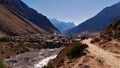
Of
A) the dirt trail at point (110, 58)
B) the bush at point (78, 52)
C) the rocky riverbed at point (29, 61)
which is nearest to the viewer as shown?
the dirt trail at point (110, 58)

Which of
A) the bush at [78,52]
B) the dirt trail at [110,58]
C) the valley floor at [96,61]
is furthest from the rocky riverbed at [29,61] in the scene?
the valley floor at [96,61]

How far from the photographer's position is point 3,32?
633 feet

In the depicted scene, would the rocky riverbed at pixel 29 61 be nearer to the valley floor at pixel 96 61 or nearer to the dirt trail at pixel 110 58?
the dirt trail at pixel 110 58

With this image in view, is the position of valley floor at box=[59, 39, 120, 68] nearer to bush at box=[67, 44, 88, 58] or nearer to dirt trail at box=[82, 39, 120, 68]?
dirt trail at box=[82, 39, 120, 68]

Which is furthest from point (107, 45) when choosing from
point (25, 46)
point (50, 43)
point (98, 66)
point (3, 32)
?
point (3, 32)

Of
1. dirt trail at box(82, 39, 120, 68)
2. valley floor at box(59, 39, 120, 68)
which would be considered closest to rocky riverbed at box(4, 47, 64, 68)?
dirt trail at box(82, 39, 120, 68)

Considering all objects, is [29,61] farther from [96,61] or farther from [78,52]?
[96,61]

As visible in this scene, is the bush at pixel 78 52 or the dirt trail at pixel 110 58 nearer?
the dirt trail at pixel 110 58

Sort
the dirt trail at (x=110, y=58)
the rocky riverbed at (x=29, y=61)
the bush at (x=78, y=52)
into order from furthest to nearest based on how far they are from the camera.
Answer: the rocky riverbed at (x=29, y=61) < the bush at (x=78, y=52) < the dirt trail at (x=110, y=58)

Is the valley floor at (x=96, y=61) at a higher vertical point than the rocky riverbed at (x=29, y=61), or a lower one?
higher

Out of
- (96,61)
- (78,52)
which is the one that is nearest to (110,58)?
(96,61)

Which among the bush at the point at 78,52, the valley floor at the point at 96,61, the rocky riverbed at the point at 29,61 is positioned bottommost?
the rocky riverbed at the point at 29,61

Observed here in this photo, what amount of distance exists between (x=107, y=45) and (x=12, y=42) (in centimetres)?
8964

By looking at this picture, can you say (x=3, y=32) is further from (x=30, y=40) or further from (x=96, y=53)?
(x=96, y=53)
